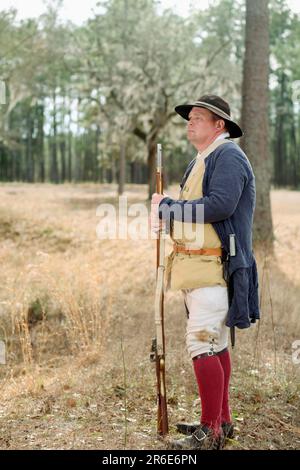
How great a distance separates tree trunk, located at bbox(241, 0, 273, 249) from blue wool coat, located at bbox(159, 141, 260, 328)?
7.20 meters

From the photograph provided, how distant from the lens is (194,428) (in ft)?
12.5

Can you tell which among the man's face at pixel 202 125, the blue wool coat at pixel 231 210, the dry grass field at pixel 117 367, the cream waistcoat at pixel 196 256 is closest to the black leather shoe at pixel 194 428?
the dry grass field at pixel 117 367

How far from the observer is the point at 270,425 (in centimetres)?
414

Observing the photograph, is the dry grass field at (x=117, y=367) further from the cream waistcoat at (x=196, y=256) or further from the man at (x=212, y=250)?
the cream waistcoat at (x=196, y=256)

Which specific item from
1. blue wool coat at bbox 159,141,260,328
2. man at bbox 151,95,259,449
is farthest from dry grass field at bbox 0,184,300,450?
blue wool coat at bbox 159,141,260,328

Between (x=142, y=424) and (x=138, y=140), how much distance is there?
75.7ft

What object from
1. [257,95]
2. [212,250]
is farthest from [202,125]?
[257,95]

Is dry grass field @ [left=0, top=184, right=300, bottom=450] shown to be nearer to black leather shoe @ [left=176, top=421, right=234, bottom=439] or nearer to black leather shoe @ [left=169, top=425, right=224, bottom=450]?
black leather shoe @ [left=176, top=421, right=234, bottom=439]

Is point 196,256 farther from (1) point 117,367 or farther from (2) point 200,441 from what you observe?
(1) point 117,367

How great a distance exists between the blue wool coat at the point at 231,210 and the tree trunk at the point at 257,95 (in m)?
7.20

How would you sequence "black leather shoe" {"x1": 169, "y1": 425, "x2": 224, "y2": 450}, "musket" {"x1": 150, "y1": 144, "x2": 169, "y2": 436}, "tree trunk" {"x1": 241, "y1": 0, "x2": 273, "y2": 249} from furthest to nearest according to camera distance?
"tree trunk" {"x1": 241, "y1": 0, "x2": 273, "y2": 249} < "musket" {"x1": 150, "y1": 144, "x2": 169, "y2": 436} < "black leather shoe" {"x1": 169, "y1": 425, "x2": 224, "y2": 450}

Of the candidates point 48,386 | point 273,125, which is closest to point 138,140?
point 273,125

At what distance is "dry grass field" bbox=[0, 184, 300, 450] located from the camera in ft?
13.1

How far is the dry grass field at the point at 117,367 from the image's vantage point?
3990 millimetres
